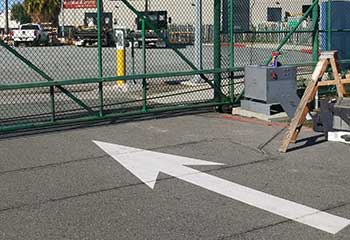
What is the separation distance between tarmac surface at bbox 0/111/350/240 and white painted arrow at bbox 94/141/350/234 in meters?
0.11

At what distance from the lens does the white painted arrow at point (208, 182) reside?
4965mm

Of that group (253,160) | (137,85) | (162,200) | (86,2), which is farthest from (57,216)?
(137,85)

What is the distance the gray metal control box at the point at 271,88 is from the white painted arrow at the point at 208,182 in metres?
3.02

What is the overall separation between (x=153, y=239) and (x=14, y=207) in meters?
1.61

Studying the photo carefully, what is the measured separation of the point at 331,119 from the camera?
7.96 metres

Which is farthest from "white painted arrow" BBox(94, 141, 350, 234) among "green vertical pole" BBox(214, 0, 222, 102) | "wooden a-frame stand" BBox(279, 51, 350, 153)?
"green vertical pole" BBox(214, 0, 222, 102)

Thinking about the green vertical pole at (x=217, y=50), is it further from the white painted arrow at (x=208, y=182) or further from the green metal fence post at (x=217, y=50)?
the white painted arrow at (x=208, y=182)

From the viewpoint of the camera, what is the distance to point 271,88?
31.6 feet

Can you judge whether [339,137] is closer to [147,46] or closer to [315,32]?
[315,32]

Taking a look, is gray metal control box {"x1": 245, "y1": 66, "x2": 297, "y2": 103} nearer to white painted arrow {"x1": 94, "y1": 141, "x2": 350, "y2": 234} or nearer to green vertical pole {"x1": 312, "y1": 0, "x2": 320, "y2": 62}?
green vertical pole {"x1": 312, "y1": 0, "x2": 320, "y2": 62}

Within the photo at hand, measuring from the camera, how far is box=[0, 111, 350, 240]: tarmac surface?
4.76 m

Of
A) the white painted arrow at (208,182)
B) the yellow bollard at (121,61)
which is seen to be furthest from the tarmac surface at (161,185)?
the yellow bollard at (121,61)

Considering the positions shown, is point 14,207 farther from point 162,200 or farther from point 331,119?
point 331,119

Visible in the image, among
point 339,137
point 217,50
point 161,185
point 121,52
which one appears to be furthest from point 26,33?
point 339,137
